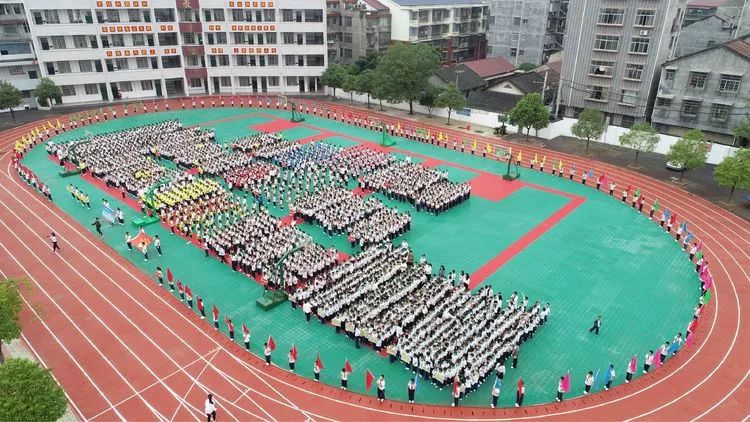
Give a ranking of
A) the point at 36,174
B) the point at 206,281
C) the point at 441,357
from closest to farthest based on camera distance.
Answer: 1. the point at 441,357
2. the point at 206,281
3. the point at 36,174

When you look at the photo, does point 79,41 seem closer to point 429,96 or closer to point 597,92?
point 429,96

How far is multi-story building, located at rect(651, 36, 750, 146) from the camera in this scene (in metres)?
38.3

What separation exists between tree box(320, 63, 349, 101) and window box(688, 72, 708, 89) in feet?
109

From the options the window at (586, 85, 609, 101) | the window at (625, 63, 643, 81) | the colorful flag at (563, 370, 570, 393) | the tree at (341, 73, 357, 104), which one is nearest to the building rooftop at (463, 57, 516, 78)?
the tree at (341, 73, 357, 104)

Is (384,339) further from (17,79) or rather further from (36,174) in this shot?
(17,79)

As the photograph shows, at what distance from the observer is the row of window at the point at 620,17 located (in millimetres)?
41812

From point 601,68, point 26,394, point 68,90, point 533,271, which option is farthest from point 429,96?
point 26,394

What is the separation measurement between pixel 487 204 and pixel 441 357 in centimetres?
1585

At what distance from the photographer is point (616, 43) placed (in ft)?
144

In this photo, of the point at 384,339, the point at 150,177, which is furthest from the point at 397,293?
the point at 150,177

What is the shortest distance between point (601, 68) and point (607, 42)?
2197 mm

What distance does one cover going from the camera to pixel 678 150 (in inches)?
1280

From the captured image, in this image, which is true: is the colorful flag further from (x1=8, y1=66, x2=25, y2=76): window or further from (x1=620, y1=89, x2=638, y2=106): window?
(x1=8, y1=66, x2=25, y2=76): window

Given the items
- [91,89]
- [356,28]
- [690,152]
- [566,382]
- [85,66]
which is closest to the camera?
[566,382]
